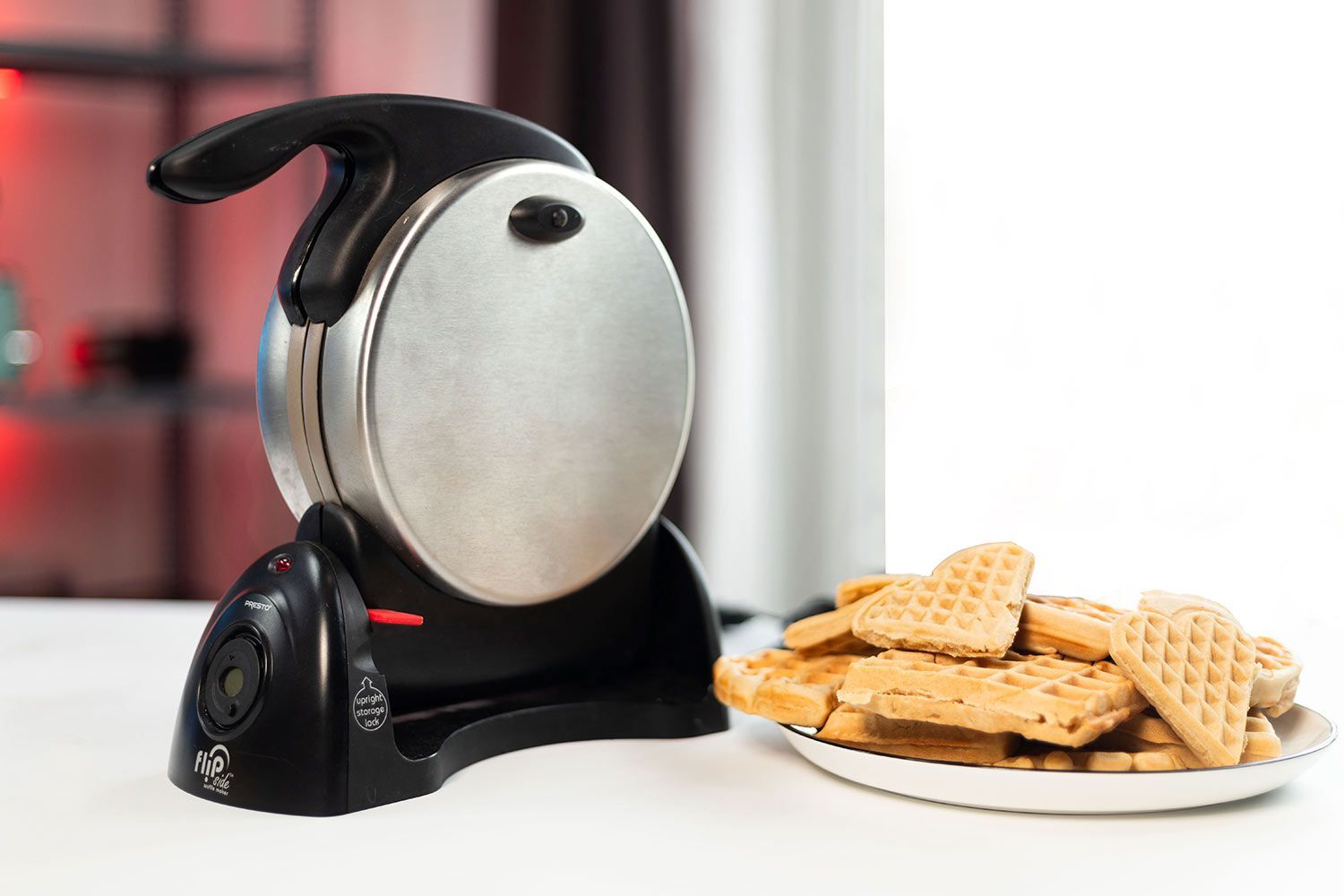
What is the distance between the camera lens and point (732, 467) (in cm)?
156

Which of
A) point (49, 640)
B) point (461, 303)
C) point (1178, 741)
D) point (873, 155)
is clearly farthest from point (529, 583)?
point (873, 155)

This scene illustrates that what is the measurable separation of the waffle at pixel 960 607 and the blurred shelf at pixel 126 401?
1.38 meters

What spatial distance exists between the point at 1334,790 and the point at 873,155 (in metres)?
1.05

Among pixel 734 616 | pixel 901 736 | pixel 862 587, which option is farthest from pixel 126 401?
pixel 901 736

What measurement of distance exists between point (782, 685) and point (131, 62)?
5.38ft

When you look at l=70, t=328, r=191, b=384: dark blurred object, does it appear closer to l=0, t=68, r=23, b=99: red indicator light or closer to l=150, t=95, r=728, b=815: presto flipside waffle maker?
l=0, t=68, r=23, b=99: red indicator light

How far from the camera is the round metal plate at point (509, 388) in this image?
2.11ft

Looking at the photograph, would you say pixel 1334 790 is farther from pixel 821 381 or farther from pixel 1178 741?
pixel 821 381

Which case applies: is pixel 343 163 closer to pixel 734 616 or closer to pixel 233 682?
pixel 233 682

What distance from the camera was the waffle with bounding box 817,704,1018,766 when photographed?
61 cm

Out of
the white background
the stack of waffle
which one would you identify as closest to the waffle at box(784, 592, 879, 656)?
the stack of waffle

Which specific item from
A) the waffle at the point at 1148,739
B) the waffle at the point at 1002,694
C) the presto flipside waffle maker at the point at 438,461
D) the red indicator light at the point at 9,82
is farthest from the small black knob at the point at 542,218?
the red indicator light at the point at 9,82

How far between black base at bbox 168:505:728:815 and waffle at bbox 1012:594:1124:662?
23 cm

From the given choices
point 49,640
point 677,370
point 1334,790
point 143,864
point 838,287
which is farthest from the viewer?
point 838,287
